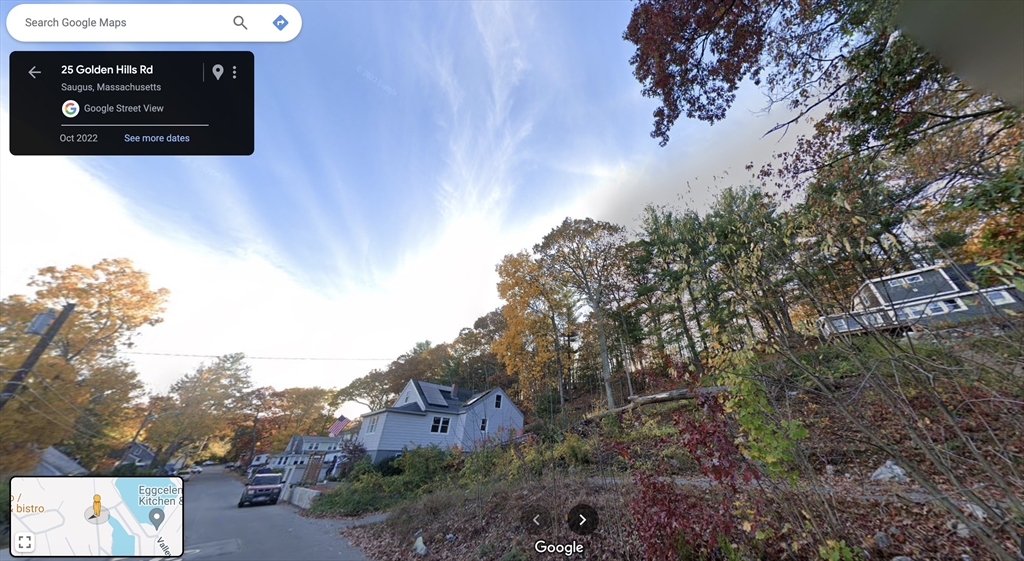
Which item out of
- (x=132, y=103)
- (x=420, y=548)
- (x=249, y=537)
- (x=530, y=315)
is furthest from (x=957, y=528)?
(x=530, y=315)

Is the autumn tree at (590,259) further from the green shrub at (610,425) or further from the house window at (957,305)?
the house window at (957,305)

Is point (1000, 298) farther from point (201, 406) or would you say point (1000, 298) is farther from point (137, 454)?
point (201, 406)

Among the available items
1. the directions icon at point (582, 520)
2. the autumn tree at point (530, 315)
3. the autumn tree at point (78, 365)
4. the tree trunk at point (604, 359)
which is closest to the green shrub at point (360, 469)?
the autumn tree at point (530, 315)

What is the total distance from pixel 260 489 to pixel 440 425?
11060 mm

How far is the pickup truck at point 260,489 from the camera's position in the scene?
859 centimetres

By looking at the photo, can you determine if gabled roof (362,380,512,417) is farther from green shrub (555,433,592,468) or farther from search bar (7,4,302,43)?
search bar (7,4,302,43)

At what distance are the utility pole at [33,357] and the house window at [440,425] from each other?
1955 centimetres

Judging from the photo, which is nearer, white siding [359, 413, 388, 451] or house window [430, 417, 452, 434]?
white siding [359, 413, 388, 451]

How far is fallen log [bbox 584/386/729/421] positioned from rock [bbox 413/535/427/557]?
4645 mm

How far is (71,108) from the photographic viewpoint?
6.02 ft

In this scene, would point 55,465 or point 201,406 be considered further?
point 201,406

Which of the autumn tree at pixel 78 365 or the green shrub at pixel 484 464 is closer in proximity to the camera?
the autumn tree at pixel 78 365

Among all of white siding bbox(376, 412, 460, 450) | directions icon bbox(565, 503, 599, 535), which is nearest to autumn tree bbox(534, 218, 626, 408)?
white siding bbox(376, 412, 460, 450)

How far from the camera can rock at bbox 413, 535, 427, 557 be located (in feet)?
16.1
